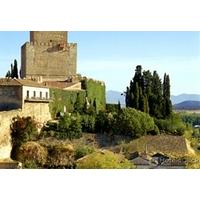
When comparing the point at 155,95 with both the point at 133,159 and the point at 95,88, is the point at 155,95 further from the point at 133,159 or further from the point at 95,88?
the point at 133,159

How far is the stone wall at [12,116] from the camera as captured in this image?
11.4 metres

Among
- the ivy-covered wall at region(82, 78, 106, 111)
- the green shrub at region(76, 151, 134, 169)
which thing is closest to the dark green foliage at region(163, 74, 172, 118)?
the ivy-covered wall at region(82, 78, 106, 111)

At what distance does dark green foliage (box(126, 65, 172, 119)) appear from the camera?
1310cm

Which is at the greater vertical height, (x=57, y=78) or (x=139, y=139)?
(x=57, y=78)

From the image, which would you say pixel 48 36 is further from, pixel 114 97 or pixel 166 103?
pixel 166 103

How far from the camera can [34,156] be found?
1098 cm

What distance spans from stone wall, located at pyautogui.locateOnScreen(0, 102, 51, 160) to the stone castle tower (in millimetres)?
2103

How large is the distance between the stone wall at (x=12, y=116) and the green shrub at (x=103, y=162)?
4.84ft

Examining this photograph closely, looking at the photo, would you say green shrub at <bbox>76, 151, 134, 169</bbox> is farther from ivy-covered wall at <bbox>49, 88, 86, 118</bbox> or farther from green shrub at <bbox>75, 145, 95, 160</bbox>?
ivy-covered wall at <bbox>49, 88, 86, 118</bbox>

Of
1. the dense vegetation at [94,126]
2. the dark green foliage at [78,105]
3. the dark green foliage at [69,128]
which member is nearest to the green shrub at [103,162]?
the dense vegetation at [94,126]

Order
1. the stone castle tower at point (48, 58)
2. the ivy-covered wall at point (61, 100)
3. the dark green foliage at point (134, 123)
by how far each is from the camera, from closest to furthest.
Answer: the dark green foliage at point (134, 123), the ivy-covered wall at point (61, 100), the stone castle tower at point (48, 58)

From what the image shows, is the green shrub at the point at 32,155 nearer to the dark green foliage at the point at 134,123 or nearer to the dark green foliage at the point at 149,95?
the dark green foliage at the point at 134,123

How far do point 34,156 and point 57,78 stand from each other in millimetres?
3905
